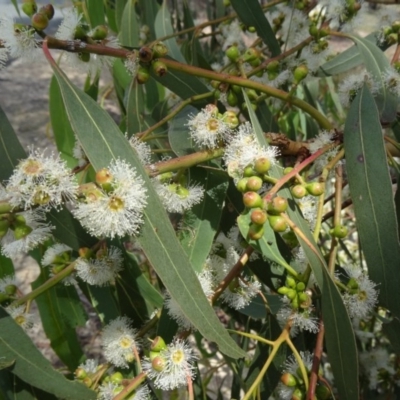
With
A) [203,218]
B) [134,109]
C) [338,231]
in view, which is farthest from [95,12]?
[338,231]

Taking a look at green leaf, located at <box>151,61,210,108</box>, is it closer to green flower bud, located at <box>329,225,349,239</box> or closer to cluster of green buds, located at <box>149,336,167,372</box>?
green flower bud, located at <box>329,225,349,239</box>

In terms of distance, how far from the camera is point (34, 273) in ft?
10.6

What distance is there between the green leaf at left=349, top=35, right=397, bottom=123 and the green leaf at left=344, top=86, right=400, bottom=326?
249 mm

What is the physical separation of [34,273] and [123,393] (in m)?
2.42

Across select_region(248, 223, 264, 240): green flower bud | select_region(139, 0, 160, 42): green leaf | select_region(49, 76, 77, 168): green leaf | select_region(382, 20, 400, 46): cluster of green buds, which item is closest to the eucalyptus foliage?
select_region(248, 223, 264, 240): green flower bud

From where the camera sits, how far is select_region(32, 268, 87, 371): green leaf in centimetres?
156

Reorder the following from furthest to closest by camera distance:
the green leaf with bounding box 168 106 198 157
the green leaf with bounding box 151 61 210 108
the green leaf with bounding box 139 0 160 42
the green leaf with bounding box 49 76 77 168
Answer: the green leaf with bounding box 139 0 160 42 < the green leaf with bounding box 49 76 77 168 < the green leaf with bounding box 151 61 210 108 < the green leaf with bounding box 168 106 198 157

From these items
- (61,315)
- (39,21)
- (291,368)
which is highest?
(39,21)

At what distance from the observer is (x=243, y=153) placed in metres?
0.99

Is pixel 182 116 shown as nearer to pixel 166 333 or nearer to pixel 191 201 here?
pixel 191 201

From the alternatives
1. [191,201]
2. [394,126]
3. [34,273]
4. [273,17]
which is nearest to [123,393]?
[191,201]

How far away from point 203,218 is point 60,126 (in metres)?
0.85

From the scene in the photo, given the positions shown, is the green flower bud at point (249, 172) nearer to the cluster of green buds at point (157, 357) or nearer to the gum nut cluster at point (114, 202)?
the gum nut cluster at point (114, 202)

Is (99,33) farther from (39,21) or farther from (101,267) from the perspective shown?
(101,267)
